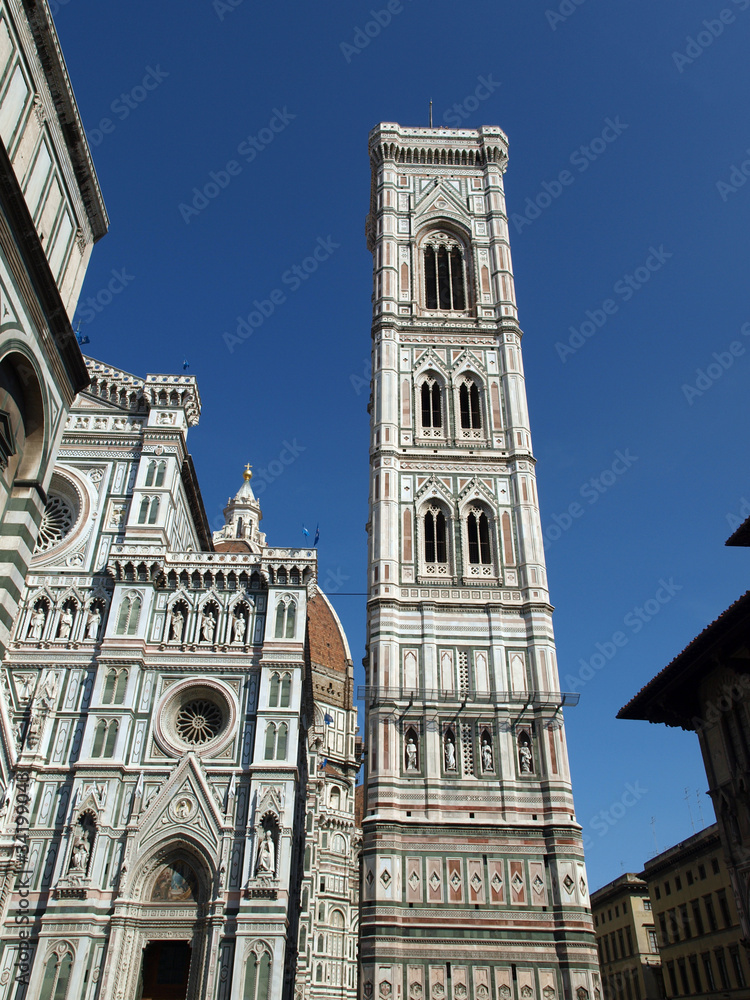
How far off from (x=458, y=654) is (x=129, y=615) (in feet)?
35.1

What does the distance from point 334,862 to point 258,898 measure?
98.8ft

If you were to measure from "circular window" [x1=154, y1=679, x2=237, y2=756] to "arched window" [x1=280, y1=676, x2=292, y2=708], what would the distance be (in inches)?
58.9

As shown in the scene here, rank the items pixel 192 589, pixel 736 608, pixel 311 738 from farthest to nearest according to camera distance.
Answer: pixel 311 738
pixel 192 589
pixel 736 608

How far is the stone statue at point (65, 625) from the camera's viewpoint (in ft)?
91.1

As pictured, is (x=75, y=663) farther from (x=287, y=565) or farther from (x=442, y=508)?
(x=442, y=508)

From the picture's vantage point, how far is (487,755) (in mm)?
25953

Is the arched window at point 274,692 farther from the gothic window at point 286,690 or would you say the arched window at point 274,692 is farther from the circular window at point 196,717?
the circular window at point 196,717

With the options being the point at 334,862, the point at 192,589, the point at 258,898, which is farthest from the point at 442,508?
the point at 334,862

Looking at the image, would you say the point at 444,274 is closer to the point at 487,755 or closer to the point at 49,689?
the point at 487,755

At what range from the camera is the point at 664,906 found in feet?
127

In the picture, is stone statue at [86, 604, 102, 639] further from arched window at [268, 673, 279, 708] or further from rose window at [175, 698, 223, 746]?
arched window at [268, 673, 279, 708]

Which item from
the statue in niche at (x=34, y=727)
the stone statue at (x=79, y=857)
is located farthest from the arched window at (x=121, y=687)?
the stone statue at (x=79, y=857)

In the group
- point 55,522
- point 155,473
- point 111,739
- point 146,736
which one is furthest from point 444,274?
point 111,739

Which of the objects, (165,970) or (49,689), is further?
(49,689)
